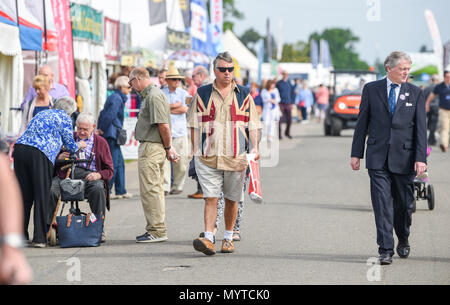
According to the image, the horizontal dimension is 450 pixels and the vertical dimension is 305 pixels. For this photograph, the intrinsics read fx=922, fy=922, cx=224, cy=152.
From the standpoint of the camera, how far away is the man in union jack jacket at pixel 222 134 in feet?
27.7

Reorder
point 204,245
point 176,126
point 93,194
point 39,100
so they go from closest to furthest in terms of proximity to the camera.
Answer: point 204,245 < point 93,194 < point 39,100 < point 176,126

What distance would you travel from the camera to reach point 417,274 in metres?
7.38

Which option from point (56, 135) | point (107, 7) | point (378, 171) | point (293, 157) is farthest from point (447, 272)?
point (107, 7)

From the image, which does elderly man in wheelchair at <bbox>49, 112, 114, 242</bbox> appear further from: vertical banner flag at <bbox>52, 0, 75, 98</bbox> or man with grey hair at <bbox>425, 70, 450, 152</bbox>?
man with grey hair at <bbox>425, 70, 450, 152</bbox>

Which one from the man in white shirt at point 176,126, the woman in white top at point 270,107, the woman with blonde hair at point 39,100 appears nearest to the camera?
the woman with blonde hair at point 39,100

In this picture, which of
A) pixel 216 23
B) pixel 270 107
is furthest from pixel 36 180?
pixel 216 23

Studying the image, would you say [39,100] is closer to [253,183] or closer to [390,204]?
[253,183]

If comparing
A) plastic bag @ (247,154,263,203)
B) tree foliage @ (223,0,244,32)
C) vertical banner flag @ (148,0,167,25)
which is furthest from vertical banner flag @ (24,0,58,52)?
tree foliage @ (223,0,244,32)

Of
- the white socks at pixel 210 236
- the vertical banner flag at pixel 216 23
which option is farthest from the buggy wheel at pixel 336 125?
the white socks at pixel 210 236

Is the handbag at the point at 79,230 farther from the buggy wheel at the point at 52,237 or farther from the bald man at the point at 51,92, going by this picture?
the bald man at the point at 51,92

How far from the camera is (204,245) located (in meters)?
8.18

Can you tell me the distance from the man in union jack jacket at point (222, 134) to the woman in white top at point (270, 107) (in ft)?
57.1

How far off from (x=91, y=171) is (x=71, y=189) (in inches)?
22.1
